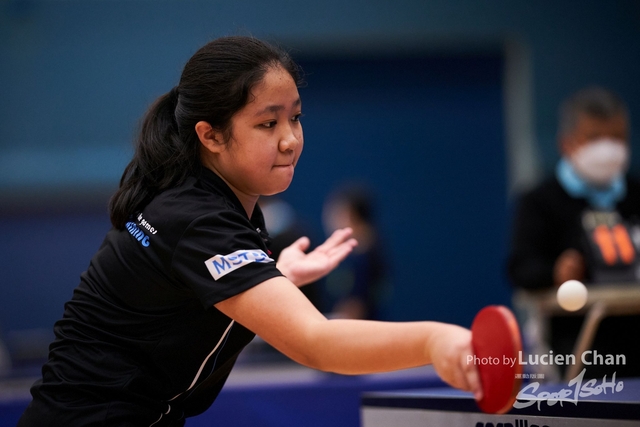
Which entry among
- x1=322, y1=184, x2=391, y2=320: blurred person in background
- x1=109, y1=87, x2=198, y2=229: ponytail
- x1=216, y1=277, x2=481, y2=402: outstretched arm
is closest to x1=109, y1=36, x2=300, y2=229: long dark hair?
x1=109, y1=87, x2=198, y2=229: ponytail

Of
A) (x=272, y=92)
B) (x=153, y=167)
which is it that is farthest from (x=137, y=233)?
(x=272, y=92)

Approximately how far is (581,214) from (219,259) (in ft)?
8.55

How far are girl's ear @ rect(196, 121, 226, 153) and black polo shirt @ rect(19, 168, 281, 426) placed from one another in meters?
0.06

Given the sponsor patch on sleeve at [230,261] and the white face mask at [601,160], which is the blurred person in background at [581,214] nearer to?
the white face mask at [601,160]

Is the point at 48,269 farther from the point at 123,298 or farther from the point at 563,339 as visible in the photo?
the point at 123,298

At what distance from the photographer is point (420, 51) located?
23.6ft

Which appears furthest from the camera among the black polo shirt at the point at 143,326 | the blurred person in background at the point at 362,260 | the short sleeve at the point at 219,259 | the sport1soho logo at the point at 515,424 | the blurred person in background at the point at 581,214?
the blurred person in background at the point at 362,260

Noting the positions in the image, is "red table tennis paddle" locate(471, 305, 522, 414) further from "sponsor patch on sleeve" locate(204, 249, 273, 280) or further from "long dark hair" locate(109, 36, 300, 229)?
"long dark hair" locate(109, 36, 300, 229)

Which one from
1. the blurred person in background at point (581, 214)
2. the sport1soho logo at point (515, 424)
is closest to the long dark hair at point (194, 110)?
the sport1soho logo at point (515, 424)

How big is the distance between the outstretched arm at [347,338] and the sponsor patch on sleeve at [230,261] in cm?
5

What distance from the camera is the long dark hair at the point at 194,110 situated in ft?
5.41

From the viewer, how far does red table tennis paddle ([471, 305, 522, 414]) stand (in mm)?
1133

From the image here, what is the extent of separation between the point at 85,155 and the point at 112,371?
5.14 m

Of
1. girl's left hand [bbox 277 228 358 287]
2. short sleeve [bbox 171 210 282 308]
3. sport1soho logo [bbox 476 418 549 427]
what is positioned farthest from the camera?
girl's left hand [bbox 277 228 358 287]
